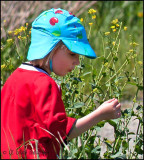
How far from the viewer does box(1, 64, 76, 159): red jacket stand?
2.53 metres

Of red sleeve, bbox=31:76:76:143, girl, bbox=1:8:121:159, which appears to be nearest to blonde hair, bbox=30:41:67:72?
girl, bbox=1:8:121:159

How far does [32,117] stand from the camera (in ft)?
8.54

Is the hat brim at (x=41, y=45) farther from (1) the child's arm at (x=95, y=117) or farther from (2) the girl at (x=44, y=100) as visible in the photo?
(1) the child's arm at (x=95, y=117)

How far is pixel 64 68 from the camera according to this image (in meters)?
2.71

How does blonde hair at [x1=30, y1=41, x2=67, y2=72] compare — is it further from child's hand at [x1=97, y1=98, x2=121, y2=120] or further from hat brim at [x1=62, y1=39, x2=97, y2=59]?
child's hand at [x1=97, y1=98, x2=121, y2=120]

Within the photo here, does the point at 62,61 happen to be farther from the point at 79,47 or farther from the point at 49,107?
the point at 49,107

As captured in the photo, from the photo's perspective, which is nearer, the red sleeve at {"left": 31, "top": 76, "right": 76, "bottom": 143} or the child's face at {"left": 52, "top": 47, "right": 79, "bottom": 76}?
the red sleeve at {"left": 31, "top": 76, "right": 76, "bottom": 143}

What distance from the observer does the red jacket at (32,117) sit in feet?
8.30

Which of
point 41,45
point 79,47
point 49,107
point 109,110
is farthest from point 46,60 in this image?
point 109,110

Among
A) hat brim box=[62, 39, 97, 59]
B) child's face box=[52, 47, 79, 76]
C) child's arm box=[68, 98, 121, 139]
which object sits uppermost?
hat brim box=[62, 39, 97, 59]

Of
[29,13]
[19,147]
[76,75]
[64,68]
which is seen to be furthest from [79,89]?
[29,13]

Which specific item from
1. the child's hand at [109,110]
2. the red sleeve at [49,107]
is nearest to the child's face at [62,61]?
the red sleeve at [49,107]

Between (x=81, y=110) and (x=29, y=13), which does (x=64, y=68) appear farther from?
(x=29, y=13)

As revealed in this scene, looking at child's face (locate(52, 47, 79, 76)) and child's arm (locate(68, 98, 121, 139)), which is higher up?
child's face (locate(52, 47, 79, 76))
